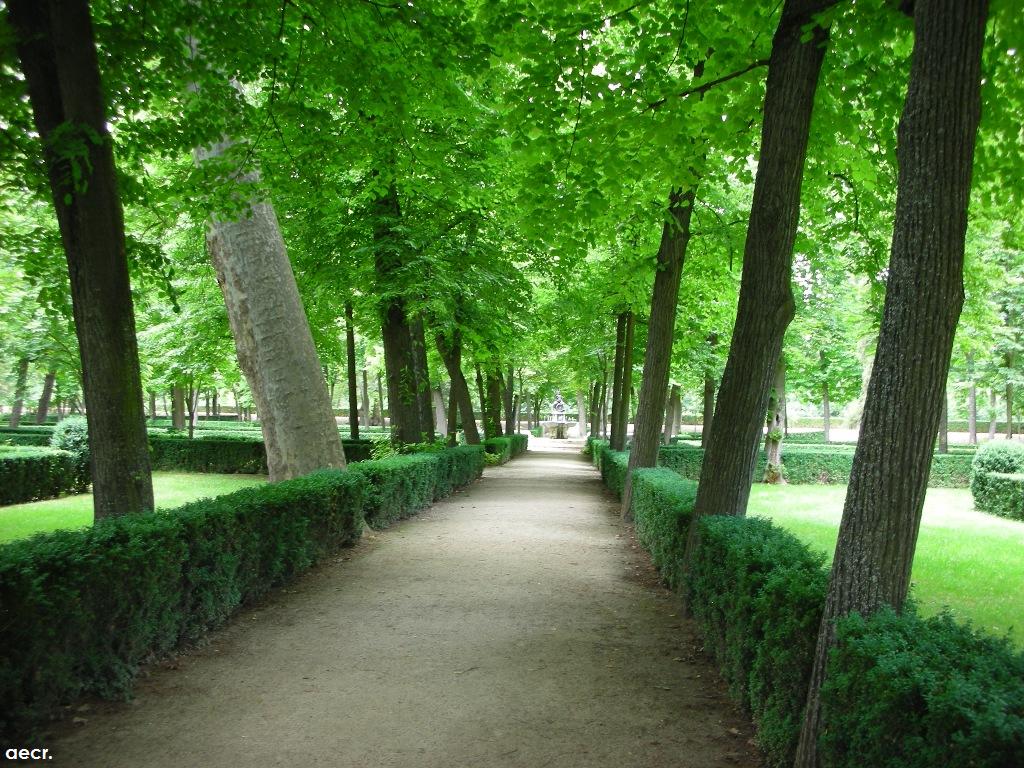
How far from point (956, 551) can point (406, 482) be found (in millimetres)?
9529

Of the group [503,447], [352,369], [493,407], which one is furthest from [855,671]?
[493,407]

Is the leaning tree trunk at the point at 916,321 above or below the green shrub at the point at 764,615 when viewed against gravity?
above

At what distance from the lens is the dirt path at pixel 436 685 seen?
4.00 metres

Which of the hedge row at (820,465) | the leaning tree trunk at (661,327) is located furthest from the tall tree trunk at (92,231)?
the hedge row at (820,465)

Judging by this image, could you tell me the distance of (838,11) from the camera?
5.12 meters

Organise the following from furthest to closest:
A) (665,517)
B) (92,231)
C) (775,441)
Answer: (775,441) < (665,517) < (92,231)

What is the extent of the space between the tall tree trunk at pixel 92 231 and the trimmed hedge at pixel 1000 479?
19561 millimetres

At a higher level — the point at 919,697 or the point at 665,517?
the point at 919,697

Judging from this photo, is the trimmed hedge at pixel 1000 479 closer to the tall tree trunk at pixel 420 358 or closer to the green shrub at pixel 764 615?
the tall tree trunk at pixel 420 358

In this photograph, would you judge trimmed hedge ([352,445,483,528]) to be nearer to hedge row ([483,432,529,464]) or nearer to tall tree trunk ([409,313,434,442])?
tall tree trunk ([409,313,434,442])

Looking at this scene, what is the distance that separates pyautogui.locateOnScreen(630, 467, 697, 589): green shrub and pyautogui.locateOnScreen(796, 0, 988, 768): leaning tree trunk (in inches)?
146

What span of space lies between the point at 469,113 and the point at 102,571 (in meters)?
6.56

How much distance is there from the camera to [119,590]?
4543 millimetres

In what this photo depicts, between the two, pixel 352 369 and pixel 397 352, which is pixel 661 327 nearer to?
pixel 397 352
